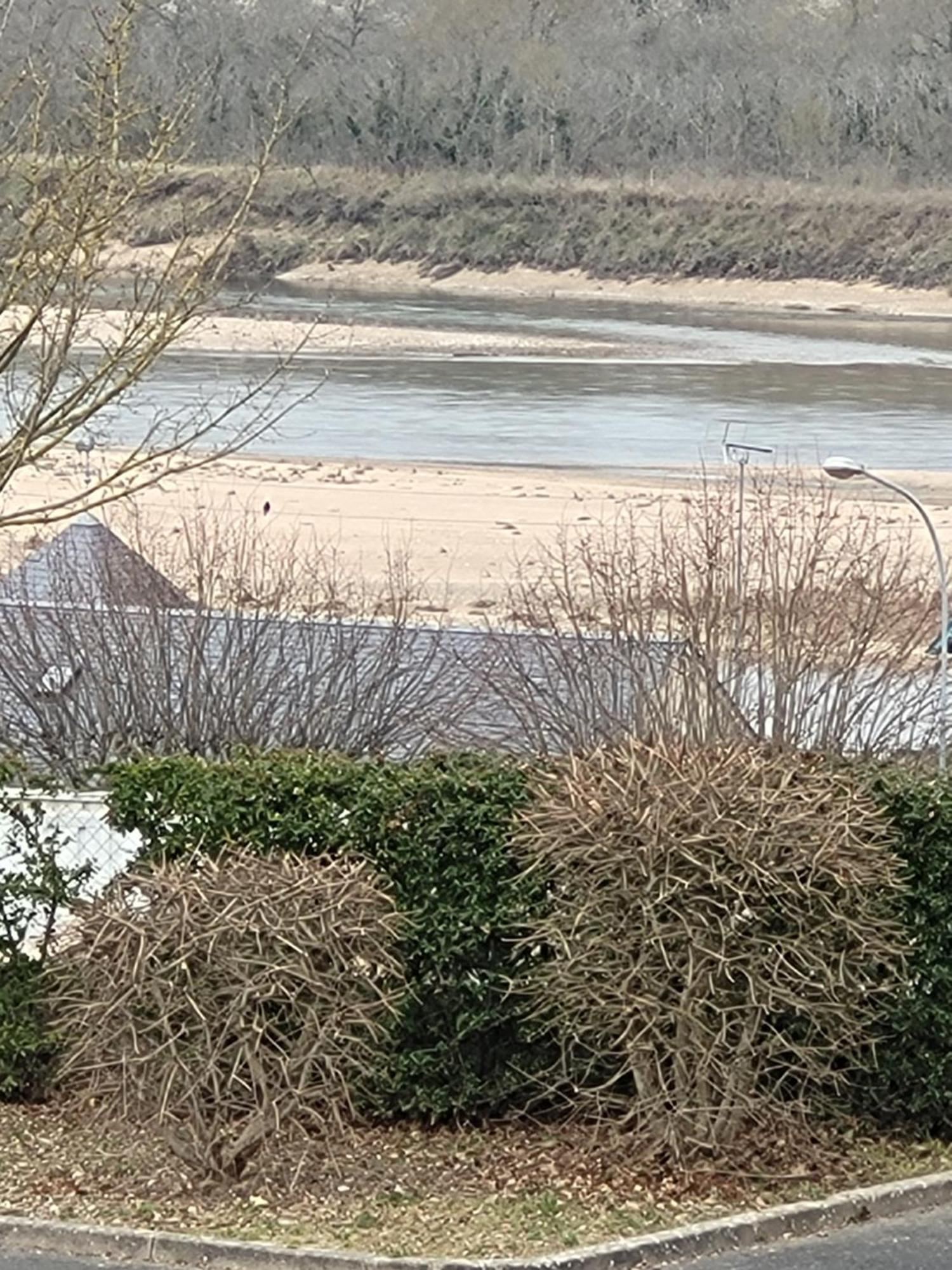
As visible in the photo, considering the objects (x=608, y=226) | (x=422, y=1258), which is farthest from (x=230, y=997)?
(x=608, y=226)

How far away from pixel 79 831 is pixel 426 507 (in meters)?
24.4

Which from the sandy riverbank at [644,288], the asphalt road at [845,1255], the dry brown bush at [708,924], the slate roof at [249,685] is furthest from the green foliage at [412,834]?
the sandy riverbank at [644,288]

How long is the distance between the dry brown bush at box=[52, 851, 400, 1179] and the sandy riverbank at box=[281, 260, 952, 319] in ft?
237

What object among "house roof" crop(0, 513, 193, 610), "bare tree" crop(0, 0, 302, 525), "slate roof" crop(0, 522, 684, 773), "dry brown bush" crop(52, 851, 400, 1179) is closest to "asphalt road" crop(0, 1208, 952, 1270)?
"dry brown bush" crop(52, 851, 400, 1179)

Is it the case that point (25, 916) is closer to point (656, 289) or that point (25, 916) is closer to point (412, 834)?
point (412, 834)

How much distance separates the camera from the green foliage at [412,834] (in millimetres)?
9359

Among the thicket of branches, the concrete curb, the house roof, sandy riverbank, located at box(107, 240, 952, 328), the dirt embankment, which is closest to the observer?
the concrete curb

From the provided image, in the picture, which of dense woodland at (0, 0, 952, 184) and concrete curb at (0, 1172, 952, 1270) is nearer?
concrete curb at (0, 1172, 952, 1270)

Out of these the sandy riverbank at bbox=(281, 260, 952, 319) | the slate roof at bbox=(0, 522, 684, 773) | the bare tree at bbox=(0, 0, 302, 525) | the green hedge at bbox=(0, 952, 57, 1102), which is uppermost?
the bare tree at bbox=(0, 0, 302, 525)

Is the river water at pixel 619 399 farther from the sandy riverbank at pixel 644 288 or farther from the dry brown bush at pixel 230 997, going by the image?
the dry brown bush at pixel 230 997

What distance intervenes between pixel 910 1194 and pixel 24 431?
495 centimetres

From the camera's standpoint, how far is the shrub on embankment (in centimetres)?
8944

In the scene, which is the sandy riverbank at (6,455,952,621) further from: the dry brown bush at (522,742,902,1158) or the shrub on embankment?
the shrub on embankment

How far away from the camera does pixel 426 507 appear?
34656 millimetres
